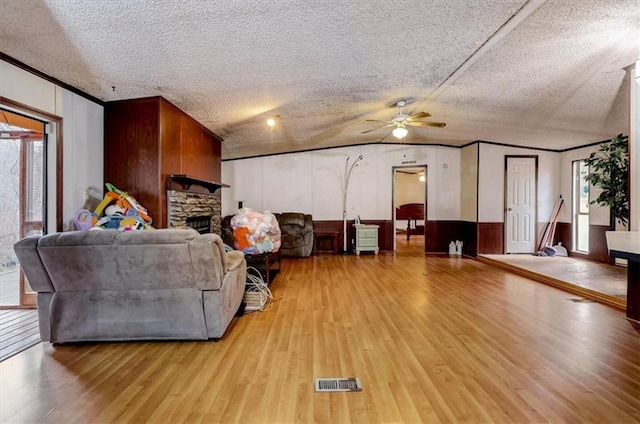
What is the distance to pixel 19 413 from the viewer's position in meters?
1.78

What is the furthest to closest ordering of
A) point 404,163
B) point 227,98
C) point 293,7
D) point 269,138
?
point 404,163, point 269,138, point 227,98, point 293,7

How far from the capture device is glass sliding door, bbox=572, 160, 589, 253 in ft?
21.4

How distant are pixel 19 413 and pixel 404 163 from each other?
25.1 feet

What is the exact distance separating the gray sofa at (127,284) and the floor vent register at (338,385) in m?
1.06

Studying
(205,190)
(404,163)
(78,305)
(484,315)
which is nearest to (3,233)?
(78,305)

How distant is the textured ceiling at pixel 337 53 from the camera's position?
231cm

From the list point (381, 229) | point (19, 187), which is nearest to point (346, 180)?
point (381, 229)

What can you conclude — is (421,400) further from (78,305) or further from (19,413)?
(78,305)

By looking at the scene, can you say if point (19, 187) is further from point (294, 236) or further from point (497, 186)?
point (497, 186)

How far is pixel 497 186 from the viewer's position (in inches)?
279

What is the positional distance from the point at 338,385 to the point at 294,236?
5.15 m

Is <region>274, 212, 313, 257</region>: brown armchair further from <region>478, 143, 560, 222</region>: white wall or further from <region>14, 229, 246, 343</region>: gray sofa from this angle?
<region>14, 229, 246, 343</region>: gray sofa

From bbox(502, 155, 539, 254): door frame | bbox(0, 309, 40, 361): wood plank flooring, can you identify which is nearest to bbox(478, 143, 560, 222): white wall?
bbox(502, 155, 539, 254): door frame

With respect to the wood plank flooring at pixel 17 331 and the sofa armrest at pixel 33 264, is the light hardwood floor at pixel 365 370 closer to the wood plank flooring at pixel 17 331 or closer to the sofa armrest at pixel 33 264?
the wood plank flooring at pixel 17 331
